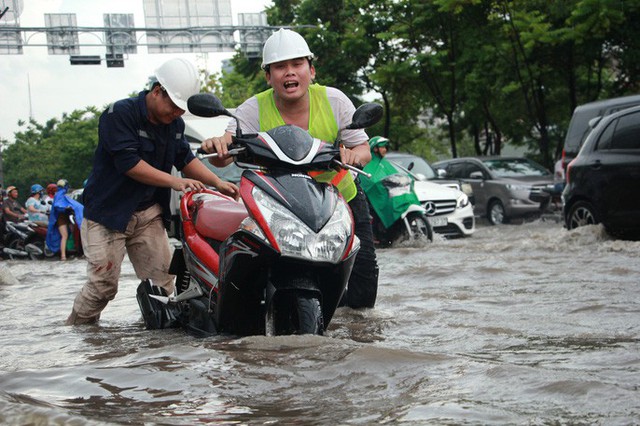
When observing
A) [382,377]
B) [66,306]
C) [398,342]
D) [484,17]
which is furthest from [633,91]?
[382,377]

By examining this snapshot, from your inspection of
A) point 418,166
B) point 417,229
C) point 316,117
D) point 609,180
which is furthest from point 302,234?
point 418,166

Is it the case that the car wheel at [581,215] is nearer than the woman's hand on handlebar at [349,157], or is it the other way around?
the woman's hand on handlebar at [349,157]

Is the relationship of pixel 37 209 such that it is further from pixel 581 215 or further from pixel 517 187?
pixel 581 215

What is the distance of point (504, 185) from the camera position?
23.3m

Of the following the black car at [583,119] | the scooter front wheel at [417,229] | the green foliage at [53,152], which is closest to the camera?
the scooter front wheel at [417,229]

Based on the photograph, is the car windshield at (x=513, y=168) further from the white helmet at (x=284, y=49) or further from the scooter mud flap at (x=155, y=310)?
the white helmet at (x=284, y=49)

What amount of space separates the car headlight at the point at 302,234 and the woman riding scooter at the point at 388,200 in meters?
9.54

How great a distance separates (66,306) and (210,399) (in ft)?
19.8

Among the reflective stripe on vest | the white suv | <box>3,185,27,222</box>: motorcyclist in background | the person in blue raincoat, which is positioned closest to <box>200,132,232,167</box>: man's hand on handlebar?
the reflective stripe on vest

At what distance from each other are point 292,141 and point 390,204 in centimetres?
951

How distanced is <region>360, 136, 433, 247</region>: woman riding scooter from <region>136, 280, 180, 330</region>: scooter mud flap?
8015mm

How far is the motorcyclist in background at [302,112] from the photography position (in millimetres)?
5695

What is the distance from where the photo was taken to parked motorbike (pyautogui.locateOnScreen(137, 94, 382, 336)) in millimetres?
4934

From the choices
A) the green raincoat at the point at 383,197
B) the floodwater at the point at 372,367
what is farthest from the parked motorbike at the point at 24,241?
the floodwater at the point at 372,367
